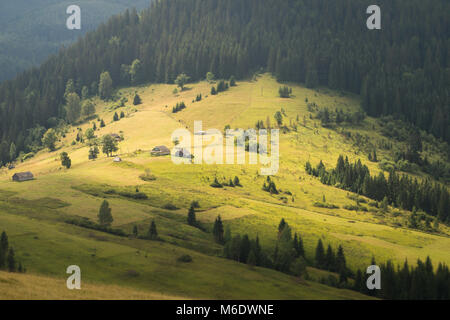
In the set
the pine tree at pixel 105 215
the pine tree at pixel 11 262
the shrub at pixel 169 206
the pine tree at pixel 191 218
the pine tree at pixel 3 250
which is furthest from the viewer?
the shrub at pixel 169 206

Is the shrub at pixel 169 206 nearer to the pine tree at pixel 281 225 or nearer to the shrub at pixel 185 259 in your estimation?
the pine tree at pixel 281 225

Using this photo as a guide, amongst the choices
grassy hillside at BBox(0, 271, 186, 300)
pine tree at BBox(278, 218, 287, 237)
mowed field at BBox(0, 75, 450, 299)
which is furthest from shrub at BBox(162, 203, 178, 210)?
grassy hillside at BBox(0, 271, 186, 300)

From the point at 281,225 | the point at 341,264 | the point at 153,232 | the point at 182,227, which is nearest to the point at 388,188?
the point at 281,225

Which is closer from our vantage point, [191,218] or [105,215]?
[105,215]

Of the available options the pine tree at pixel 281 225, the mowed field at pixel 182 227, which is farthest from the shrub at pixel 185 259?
the pine tree at pixel 281 225

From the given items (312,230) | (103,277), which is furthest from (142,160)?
(103,277)

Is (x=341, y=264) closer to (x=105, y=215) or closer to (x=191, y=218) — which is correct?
(x=191, y=218)

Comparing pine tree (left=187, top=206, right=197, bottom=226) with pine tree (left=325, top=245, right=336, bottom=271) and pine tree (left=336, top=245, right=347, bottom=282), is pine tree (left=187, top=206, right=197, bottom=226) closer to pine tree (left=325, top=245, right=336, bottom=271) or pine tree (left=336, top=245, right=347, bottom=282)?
pine tree (left=325, top=245, right=336, bottom=271)
